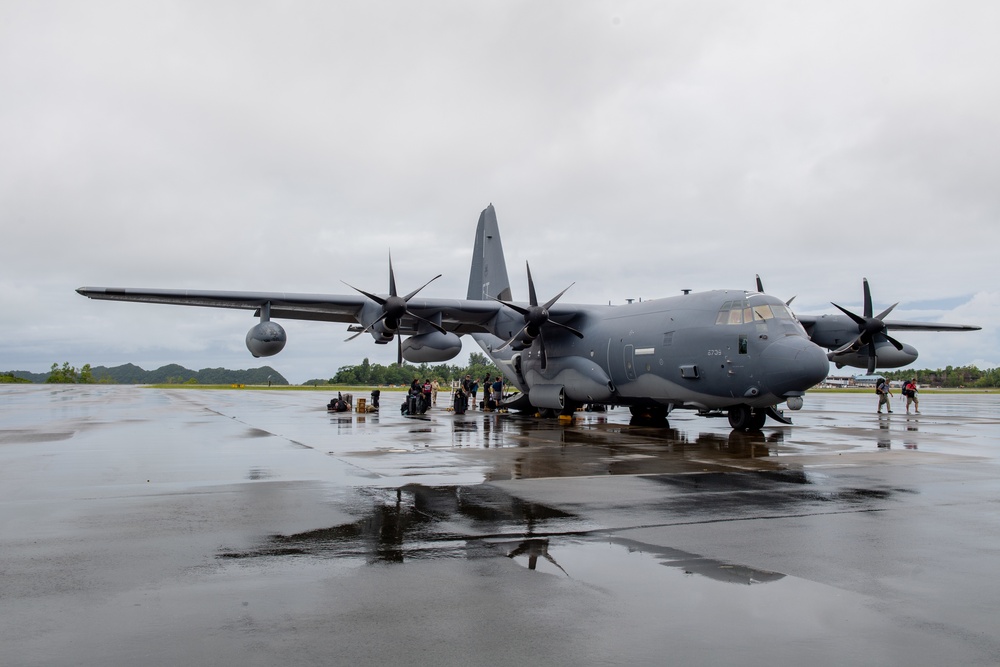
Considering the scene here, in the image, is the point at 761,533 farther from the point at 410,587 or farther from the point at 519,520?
the point at 410,587

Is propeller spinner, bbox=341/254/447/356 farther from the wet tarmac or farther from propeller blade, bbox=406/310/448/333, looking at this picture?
the wet tarmac

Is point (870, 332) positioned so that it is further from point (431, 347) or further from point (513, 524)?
point (513, 524)

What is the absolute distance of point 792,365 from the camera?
17.8 meters

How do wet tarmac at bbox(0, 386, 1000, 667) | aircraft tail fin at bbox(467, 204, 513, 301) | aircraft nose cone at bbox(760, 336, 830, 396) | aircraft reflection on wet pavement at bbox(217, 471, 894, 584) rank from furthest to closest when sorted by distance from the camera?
aircraft tail fin at bbox(467, 204, 513, 301) → aircraft nose cone at bbox(760, 336, 830, 396) → aircraft reflection on wet pavement at bbox(217, 471, 894, 584) → wet tarmac at bbox(0, 386, 1000, 667)

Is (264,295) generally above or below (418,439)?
above

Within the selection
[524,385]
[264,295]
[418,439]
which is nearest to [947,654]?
[418,439]

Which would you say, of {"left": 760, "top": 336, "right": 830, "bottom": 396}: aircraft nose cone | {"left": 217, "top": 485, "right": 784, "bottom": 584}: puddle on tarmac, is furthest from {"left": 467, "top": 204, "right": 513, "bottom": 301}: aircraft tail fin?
{"left": 217, "top": 485, "right": 784, "bottom": 584}: puddle on tarmac

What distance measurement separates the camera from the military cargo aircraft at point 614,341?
18703 mm

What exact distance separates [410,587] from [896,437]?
16.7m

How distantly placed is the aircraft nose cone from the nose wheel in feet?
6.06

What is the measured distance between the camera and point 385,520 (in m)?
7.68

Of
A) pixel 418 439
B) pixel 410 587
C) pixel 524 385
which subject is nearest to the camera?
pixel 410 587

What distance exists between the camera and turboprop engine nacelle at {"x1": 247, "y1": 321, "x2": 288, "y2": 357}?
74.0ft

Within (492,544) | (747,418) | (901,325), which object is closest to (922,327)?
(901,325)
